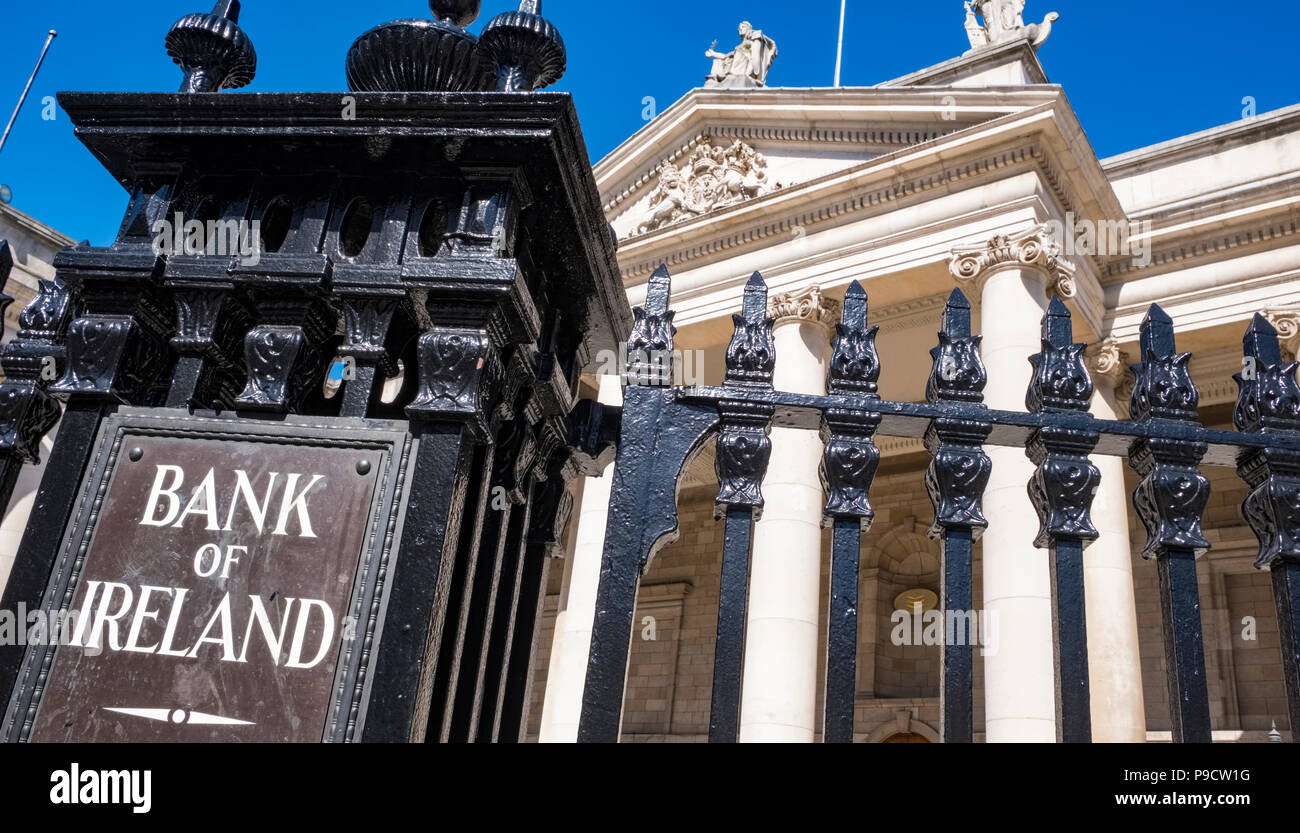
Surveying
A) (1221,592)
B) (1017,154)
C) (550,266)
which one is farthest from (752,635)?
(550,266)

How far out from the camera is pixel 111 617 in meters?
1.87

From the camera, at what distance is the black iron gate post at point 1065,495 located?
1.92m

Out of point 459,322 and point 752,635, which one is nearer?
point 459,322

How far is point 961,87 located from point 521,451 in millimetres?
13336

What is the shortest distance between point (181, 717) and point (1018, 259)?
12.9m

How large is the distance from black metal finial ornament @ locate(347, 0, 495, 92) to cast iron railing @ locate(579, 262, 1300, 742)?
76 cm

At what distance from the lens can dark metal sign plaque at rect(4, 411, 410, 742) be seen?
1781 mm

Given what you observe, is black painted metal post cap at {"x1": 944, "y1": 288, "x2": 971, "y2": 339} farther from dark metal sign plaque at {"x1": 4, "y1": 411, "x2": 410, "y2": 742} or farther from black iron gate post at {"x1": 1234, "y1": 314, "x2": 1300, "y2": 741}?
dark metal sign plaque at {"x1": 4, "y1": 411, "x2": 410, "y2": 742}

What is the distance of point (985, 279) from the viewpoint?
13414 millimetres

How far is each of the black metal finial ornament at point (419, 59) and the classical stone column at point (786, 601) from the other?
378 inches

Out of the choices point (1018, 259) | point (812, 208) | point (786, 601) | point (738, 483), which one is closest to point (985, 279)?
point (1018, 259)

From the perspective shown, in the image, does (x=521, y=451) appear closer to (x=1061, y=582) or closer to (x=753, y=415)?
(x=753, y=415)
